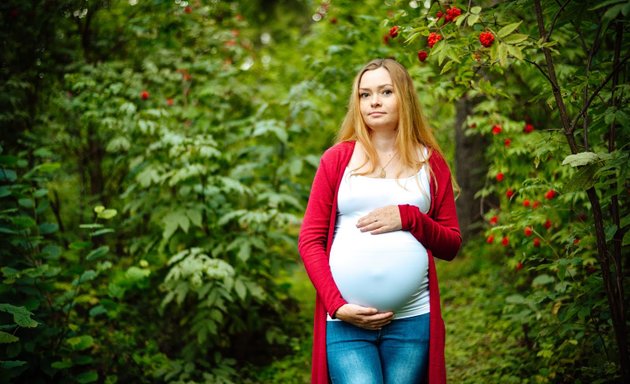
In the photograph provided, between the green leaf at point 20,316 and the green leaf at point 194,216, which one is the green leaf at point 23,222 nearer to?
the green leaf at point 20,316

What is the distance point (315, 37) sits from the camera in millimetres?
5648

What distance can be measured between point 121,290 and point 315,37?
3.57 metres

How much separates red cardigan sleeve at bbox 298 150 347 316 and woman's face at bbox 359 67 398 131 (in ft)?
0.78

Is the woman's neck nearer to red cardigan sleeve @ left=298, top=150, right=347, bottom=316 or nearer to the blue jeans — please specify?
red cardigan sleeve @ left=298, top=150, right=347, bottom=316

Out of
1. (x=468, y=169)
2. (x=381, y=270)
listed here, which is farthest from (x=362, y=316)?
(x=468, y=169)

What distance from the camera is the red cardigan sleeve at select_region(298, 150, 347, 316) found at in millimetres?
1978

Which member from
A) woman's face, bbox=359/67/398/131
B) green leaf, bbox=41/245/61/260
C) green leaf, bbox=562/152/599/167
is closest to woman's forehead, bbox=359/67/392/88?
woman's face, bbox=359/67/398/131

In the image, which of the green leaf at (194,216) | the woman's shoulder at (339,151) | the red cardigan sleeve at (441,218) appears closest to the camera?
the red cardigan sleeve at (441,218)

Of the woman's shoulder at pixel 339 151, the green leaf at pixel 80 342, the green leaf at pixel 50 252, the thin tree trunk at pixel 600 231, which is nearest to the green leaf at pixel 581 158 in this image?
the thin tree trunk at pixel 600 231

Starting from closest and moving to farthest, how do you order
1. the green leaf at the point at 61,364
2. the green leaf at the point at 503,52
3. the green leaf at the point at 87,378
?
the green leaf at the point at 503,52 < the green leaf at the point at 61,364 < the green leaf at the point at 87,378

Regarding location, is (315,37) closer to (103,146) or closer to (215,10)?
(215,10)

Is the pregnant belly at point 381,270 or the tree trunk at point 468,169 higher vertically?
the tree trunk at point 468,169

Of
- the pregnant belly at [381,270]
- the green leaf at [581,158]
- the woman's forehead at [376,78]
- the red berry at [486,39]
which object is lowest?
the pregnant belly at [381,270]

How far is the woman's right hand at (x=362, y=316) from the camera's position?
6.17ft
